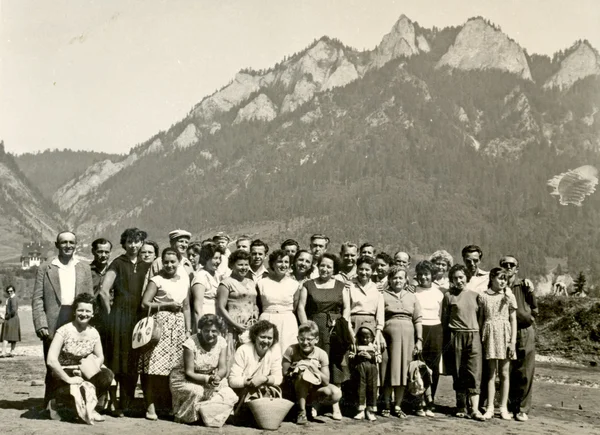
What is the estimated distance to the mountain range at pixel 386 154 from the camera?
106 meters

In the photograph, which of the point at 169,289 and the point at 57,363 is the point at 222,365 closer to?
the point at 169,289

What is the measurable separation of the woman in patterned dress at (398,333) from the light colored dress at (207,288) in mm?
1971

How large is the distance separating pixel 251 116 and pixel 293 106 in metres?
10.0

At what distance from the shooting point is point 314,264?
8.62 meters

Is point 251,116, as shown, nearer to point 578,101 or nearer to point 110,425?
point 578,101

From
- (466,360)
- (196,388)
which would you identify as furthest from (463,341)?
(196,388)

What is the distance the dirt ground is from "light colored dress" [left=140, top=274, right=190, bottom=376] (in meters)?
0.56

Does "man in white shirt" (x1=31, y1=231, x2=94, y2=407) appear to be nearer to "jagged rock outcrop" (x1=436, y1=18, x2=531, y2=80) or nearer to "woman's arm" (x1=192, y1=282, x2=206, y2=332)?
"woman's arm" (x1=192, y1=282, x2=206, y2=332)

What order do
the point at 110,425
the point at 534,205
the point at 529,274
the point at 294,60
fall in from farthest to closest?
the point at 294,60 → the point at 534,205 → the point at 529,274 → the point at 110,425

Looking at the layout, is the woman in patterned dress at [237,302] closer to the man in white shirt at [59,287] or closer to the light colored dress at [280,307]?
the light colored dress at [280,307]

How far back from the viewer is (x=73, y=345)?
6.96 metres

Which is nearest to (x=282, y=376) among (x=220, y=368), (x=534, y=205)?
(x=220, y=368)

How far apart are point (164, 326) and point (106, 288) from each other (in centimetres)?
74

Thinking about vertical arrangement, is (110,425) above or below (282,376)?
below
